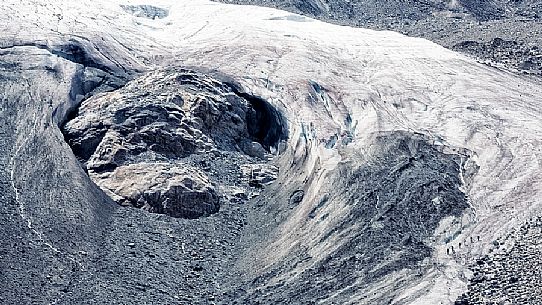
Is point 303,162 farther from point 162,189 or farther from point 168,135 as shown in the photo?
point 162,189

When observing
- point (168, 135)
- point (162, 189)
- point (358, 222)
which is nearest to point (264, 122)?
point (168, 135)

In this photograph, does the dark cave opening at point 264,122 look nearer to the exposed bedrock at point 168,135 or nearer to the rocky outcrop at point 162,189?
the exposed bedrock at point 168,135

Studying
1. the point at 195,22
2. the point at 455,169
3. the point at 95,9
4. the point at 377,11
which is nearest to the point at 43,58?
the point at 95,9

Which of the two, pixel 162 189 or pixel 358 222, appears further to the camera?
pixel 162 189

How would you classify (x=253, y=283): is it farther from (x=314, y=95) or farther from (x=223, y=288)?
(x=314, y=95)

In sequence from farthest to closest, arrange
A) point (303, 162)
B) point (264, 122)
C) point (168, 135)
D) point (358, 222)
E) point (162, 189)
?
point (264, 122), point (168, 135), point (303, 162), point (162, 189), point (358, 222)

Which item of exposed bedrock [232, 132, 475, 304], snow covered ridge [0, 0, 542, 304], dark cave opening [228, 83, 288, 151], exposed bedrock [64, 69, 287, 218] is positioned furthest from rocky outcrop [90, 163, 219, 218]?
dark cave opening [228, 83, 288, 151]

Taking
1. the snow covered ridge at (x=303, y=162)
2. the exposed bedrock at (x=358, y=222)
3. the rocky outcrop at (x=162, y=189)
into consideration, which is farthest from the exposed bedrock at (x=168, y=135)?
the exposed bedrock at (x=358, y=222)
